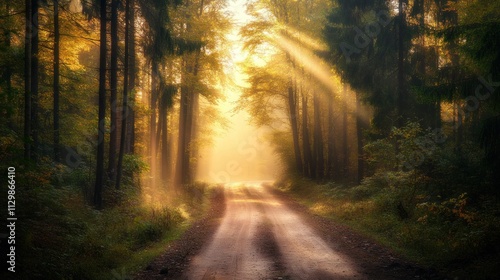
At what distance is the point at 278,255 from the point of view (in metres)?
10.1

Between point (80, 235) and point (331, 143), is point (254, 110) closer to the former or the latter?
point (331, 143)

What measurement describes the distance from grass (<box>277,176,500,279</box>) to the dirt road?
0.61 metres

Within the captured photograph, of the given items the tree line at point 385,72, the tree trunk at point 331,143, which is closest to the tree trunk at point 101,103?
the tree line at point 385,72

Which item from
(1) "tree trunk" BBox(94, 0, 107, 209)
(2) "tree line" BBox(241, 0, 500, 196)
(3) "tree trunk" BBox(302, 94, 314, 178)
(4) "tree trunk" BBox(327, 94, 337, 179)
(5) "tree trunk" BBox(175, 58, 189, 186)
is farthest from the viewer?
(3) "tree trunk" BBox(302, 94, 314, 178)

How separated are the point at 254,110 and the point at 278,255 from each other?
19.3 metres

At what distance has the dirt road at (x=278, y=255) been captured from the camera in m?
8.33

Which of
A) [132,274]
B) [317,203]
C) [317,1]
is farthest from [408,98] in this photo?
[132,274]

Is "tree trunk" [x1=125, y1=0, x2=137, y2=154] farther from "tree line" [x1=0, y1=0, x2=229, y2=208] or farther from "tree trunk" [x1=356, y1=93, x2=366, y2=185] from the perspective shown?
"tree trunk" [x1=356, y1=93, x2=366, y2=185]

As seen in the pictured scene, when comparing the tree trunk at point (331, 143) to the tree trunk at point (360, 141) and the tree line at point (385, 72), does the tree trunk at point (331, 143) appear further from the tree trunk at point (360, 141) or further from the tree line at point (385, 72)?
the tree trunk at point (360, 141)

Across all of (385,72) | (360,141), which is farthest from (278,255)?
(360,141)

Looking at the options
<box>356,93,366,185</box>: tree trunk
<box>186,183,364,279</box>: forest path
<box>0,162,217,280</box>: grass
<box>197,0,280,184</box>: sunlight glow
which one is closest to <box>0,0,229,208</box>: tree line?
<box>197,0,280,184</box>: sunlight glow

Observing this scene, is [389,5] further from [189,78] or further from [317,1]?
[189,78]

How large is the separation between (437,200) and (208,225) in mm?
9389

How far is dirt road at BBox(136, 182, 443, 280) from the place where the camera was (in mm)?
8328
